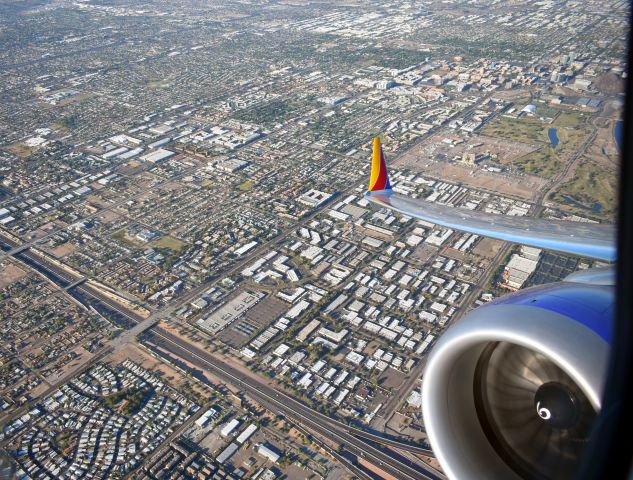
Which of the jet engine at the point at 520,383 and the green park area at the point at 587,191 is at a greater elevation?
the jet engine at the point at 520,383

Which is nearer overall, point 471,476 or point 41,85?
point 471,476

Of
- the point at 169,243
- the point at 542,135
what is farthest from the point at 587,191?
the point at 169,243

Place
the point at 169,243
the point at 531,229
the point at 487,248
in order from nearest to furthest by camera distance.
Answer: the point at 531,229 → the point at 487,248 → the point at 169,243

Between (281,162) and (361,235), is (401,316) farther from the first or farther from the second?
(281,162)

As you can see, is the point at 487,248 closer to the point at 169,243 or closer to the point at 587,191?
the point at 587,191

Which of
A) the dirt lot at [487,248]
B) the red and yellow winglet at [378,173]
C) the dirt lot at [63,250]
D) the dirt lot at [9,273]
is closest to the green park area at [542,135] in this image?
the dirt lot at [487,248]

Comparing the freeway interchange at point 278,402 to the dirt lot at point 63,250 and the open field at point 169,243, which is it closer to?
the dirt lot at point 63,250

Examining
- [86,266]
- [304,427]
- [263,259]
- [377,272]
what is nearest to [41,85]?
[86,266]
